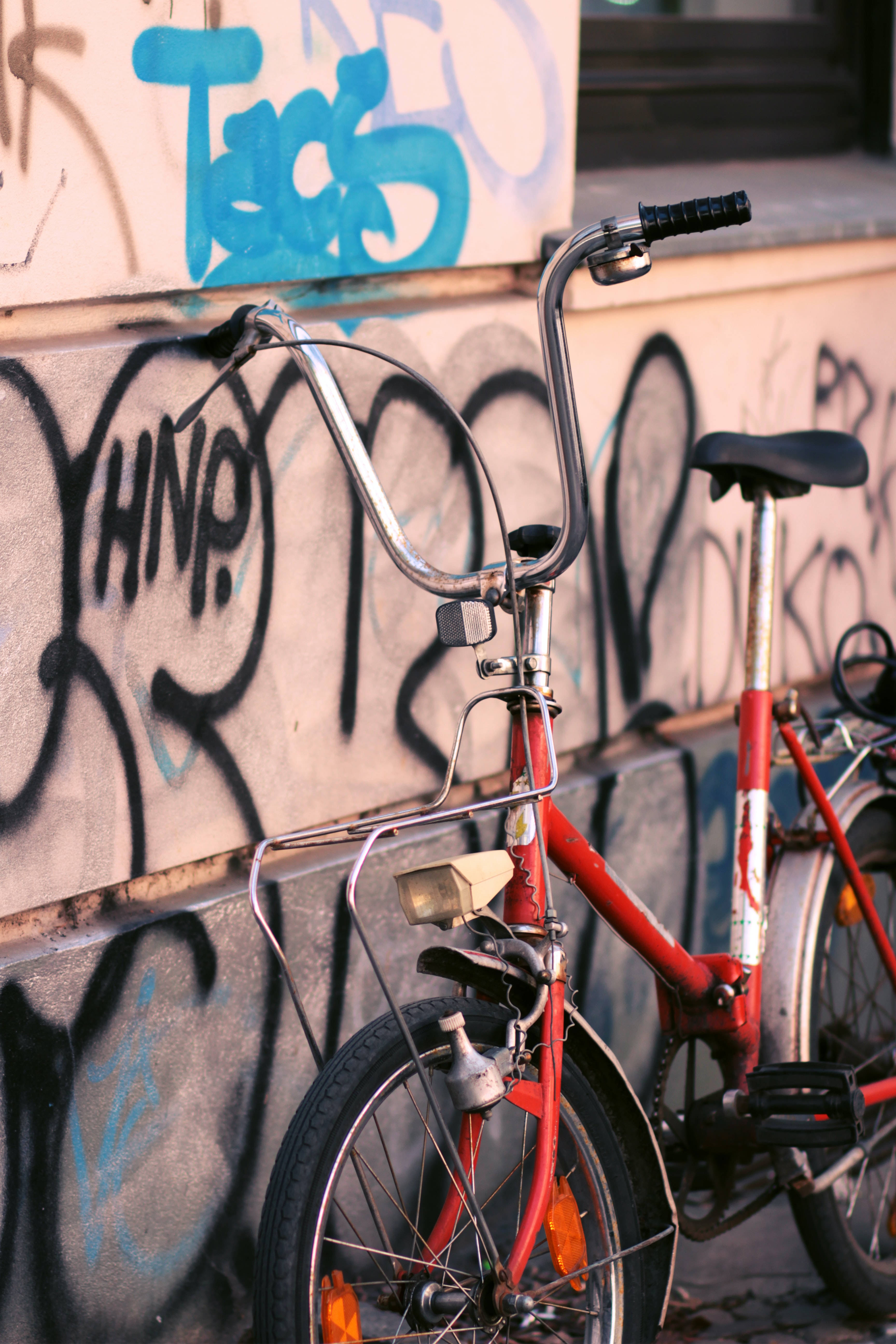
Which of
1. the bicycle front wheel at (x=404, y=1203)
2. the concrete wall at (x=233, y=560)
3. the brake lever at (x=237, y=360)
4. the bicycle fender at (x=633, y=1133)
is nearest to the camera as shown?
the bicycle front wheel at (x=404, y=1203)

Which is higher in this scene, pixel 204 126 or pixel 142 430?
pixel 204 126

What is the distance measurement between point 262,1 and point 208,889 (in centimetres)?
143

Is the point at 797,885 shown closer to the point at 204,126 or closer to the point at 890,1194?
the point at 890,1194

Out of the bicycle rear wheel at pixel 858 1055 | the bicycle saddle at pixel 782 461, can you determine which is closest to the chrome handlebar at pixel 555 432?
the bicycle saddle at pixel 782 461

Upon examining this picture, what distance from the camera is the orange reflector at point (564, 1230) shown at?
6.22ft

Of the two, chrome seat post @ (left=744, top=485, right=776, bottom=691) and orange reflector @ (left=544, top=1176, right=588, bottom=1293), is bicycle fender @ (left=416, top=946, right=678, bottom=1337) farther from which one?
chrome seat post @ (left=744, top=485, right=776, bottom=691)

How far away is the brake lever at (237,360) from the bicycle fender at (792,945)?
4.24ft

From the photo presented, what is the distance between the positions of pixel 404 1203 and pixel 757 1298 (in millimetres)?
685

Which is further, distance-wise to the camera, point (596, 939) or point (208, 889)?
point (596, 939)

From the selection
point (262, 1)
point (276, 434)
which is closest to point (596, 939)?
point (276, 434)

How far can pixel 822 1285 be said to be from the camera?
274cm

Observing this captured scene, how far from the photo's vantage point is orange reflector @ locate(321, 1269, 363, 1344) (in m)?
1.70

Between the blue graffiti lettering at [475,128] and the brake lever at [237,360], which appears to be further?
the blue graffiti lettering at [475,128]

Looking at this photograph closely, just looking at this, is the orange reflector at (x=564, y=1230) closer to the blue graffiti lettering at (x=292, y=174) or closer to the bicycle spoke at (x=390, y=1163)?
the bicycle spoke at (x=390, y=1163)
